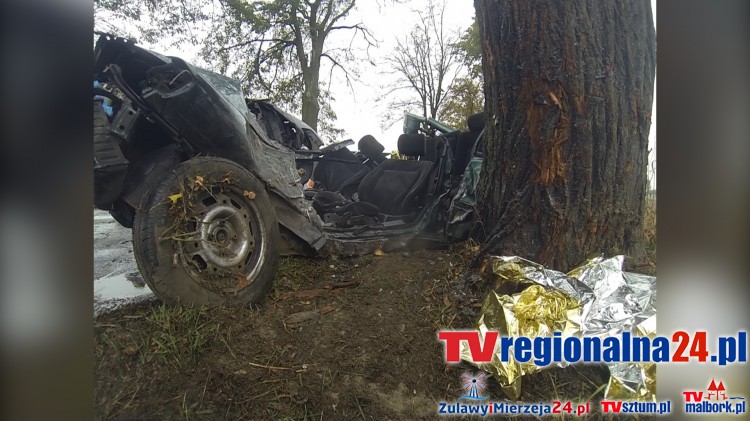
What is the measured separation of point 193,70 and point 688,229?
232 centimetres

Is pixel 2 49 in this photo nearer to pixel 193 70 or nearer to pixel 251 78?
pixel 193 70

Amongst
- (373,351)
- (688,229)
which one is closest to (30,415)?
(373,351)

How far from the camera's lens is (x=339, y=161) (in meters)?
4.29

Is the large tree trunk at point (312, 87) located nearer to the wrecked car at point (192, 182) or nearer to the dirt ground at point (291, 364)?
the wrecked car at point (192, 182)

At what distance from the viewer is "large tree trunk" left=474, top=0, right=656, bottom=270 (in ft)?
6.00

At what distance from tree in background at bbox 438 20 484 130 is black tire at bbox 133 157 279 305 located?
1.89m

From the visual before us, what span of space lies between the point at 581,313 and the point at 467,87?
240 centimetres

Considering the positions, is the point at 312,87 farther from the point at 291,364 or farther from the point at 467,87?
the point at 291,364

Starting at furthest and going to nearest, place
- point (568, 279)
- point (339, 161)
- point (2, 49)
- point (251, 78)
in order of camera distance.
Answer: point (339, 161) < point (251, 78) < point (568, 279) < point (2, 49)

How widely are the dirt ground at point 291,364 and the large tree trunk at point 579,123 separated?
609 millimetres

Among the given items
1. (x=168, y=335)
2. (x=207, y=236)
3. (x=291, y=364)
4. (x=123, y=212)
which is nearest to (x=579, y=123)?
(x=291, y=364)

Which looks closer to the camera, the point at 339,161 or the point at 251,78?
the point at 251,78

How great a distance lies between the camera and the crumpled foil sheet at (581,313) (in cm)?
139

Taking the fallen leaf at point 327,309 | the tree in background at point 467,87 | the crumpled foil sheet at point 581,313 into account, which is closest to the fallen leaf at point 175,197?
the fallen leaf at point 327,309
